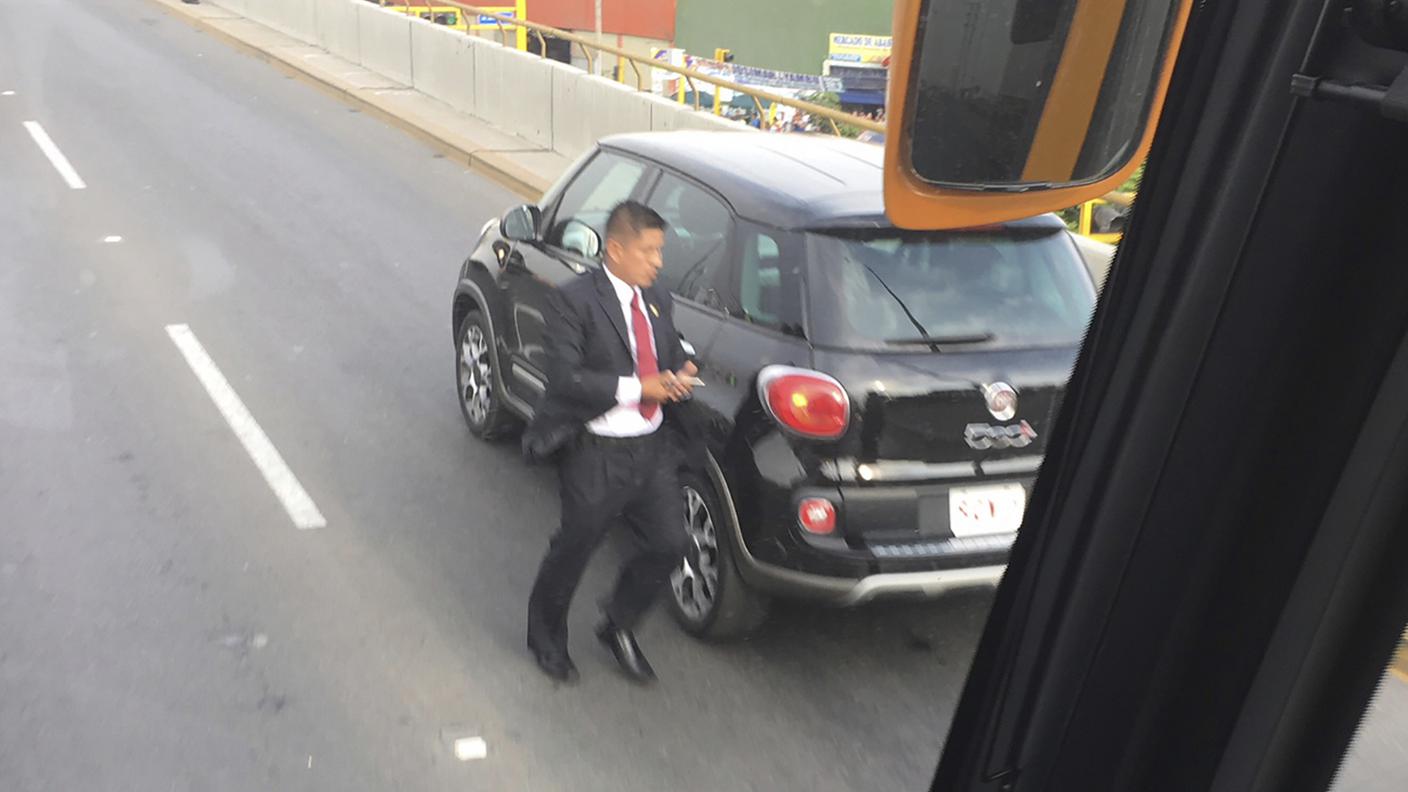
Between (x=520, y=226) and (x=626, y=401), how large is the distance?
149cm

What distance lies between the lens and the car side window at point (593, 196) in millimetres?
5695

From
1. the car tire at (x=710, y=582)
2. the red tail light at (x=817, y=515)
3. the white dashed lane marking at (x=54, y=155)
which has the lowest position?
the white dashed lane marking at (x=54, y=155)

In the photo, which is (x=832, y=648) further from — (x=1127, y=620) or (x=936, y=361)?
(x=1127, y=620)

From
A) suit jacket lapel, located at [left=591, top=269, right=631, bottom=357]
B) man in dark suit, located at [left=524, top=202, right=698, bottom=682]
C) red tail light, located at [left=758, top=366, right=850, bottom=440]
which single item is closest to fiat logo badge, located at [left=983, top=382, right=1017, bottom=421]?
red tail light, located at [left=758, top=366, right=850, bottom=440]

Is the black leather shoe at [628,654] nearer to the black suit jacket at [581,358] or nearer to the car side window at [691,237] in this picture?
the black suit jacket at [581,358]

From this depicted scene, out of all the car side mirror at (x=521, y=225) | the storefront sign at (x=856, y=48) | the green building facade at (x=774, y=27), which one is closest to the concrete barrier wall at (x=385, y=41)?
the car side mirror at (x=521, y=225)

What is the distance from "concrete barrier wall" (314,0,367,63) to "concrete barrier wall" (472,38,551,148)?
5198 millimetres

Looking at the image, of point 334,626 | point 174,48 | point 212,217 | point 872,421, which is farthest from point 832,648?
point 174,48

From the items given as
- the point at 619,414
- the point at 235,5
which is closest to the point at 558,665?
the point at 619,414

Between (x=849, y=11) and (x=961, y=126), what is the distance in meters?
54.7

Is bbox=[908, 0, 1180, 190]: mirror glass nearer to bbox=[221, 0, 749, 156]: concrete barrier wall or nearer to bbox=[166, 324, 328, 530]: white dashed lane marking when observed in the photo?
bbox=[166, 324, 328, 530]: white dashed lane marking

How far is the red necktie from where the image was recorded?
14.1 ft

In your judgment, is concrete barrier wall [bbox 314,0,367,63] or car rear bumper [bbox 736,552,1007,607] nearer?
car rear bumper [bbox 736,552,1007,607]

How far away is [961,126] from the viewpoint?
5.06ft
